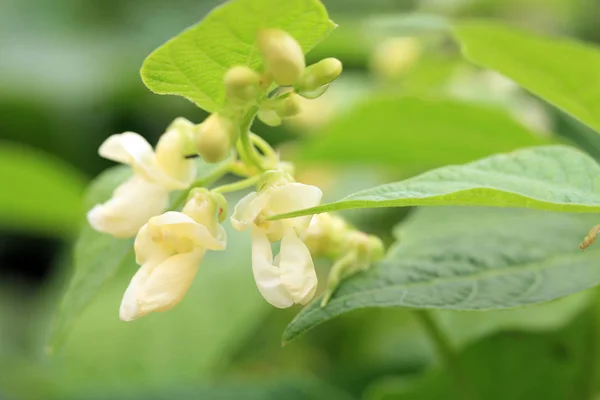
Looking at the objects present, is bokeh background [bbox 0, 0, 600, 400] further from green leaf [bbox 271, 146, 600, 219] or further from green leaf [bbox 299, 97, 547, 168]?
green leaf [bbox 271, 146, 600, 219]

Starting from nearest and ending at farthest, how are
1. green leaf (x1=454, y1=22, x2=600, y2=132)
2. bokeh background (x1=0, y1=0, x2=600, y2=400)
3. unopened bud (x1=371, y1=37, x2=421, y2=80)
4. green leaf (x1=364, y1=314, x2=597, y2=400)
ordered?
green leaf (x1=454, y1=22, x2=600, y2=132) → green leaf (x1=364, y1=314, x2=597, y2=400) → bokeh background (x1=0, y1=0, x2=600, y2=400) → unopened bud (x1=371, y1=37, x2=421, y2=80)

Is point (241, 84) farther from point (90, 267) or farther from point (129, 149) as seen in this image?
point (90, 267)

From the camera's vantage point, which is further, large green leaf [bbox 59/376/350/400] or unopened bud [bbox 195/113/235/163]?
large green leaf [bbox 59/376/350/400]

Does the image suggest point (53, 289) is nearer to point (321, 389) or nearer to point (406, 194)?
point (321, 389)

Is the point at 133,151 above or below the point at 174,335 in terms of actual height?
above

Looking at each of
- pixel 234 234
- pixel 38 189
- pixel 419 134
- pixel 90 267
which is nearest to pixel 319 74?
pixel 90 267

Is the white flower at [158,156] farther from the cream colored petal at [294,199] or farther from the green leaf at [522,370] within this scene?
the green leaf at [522,370]

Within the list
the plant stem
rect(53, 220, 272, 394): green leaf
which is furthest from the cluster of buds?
rect(53, 220, 272, 394): green leaf
